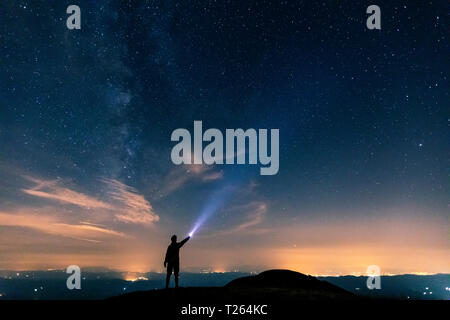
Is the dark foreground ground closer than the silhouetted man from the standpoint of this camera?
Yes

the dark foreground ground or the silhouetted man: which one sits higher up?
the silhouetted man
